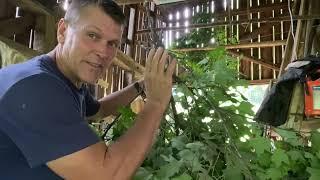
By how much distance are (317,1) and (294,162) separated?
389cm

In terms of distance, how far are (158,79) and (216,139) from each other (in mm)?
296

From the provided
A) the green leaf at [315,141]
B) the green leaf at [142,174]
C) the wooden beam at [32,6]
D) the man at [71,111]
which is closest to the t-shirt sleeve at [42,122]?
the man at [71,111]

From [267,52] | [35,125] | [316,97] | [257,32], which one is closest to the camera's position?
[35,125]

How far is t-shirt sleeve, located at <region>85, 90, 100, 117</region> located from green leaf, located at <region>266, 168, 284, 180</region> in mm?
862

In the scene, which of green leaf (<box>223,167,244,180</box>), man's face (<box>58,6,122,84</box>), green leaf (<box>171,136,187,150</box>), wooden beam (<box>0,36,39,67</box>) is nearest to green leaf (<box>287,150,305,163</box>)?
green leaf (<box>223,167,244,180</box>)

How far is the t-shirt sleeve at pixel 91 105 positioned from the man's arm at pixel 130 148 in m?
0.61

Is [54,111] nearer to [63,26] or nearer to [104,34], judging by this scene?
[104,34]

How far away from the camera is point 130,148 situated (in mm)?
1172

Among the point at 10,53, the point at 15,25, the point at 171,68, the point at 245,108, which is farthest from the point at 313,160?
the point at 15,25

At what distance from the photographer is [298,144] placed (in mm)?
1515

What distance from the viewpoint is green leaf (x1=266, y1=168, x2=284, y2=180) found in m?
1.39

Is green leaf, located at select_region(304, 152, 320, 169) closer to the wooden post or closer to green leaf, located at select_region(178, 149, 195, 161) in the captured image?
green leaf, located at select_region(178, 149, 195, 161)

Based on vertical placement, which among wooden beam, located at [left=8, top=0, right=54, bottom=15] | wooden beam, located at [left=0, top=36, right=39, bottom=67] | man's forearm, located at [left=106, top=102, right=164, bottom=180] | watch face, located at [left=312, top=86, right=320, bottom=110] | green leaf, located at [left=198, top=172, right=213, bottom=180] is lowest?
watch face, located at [left=312, top=86, right=320, bottom=110]

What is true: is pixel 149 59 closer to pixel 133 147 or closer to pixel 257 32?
pixel 133 147
